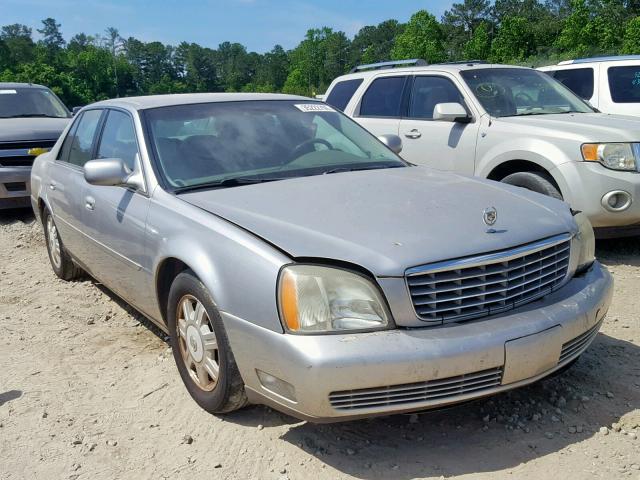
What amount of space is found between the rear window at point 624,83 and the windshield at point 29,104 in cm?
801

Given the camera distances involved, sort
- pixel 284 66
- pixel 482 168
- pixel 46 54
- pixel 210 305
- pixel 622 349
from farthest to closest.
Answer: pixel 284 66
pixel 46 54
pixel 482 168
pixel 622 349
pixel 210 305

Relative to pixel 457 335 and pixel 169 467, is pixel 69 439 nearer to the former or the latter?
pixel 169 467

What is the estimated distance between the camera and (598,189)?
17.4 ft

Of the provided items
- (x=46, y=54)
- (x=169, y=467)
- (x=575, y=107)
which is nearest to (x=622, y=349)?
(x=169, y=467)

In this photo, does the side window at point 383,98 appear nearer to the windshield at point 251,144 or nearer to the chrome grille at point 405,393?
the windshield at point 251,144

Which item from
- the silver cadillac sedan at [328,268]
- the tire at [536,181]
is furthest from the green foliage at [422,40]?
the silver cadillac sedan at [328,268]

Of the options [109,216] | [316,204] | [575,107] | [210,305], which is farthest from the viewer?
[575,107]

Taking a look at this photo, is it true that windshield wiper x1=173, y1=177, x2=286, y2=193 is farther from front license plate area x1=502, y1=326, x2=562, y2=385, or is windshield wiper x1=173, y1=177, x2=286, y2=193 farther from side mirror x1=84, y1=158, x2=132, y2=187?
front license plate area x1=502, y1=326, x2=562, y2=385

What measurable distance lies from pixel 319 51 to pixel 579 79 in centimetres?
12233

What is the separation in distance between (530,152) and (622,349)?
2.33 m

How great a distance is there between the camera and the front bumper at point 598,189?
5262 millimetres

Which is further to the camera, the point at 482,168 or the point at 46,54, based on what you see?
the point at 46,54

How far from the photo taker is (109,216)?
4.05 metres

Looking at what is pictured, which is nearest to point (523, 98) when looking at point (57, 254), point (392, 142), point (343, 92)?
point (343, 92)
